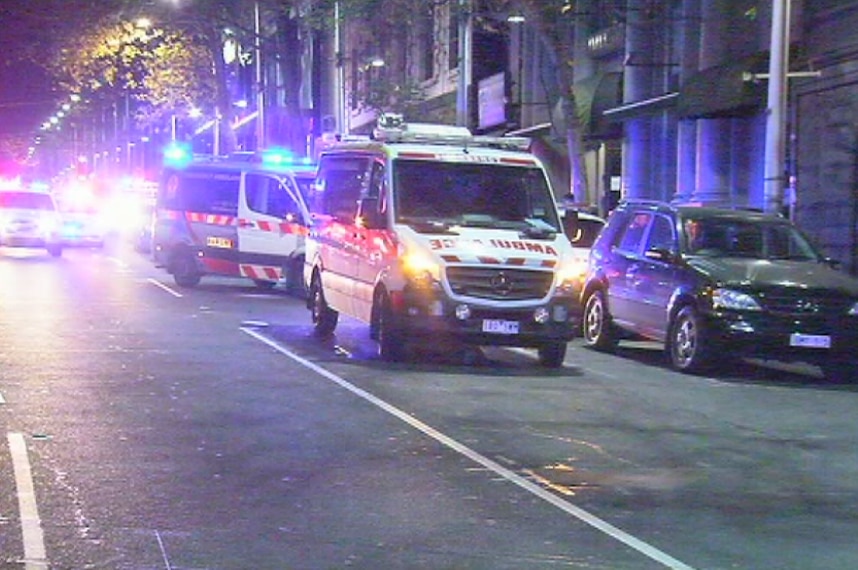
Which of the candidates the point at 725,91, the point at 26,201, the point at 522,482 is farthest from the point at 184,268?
the point at 522,482

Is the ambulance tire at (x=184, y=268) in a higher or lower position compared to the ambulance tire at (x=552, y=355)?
higher

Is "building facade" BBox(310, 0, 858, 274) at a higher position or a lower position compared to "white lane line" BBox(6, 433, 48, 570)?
higher

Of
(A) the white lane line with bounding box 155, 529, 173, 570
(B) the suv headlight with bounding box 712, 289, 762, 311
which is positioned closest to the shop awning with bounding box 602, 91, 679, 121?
(B) the suv headlight with bounding box 712, 289, 762, 311

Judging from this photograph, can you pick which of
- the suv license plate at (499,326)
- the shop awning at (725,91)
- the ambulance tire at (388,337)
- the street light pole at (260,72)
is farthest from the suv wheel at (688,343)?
the street light pole at (260,72)

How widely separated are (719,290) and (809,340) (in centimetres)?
104

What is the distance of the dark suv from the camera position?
14.2m

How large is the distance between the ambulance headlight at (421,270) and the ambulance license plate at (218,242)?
1046cm

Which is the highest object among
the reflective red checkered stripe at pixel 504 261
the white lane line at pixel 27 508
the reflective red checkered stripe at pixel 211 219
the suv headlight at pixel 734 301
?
the reflective red checkered stripe at pixel 211 219

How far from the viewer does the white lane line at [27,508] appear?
6473 millimetres

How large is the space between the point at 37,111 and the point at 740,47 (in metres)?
26.4

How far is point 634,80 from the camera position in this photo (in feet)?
93.9

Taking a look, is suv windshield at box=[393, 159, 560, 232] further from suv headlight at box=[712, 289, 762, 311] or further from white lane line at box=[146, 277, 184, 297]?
white lane line at box=[146, 277, 184, 297]

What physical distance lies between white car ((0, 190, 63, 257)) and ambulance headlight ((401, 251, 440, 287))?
24123mm

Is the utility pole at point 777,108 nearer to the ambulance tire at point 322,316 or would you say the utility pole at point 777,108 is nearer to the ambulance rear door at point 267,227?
the ambulance tire at point 322,316
